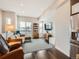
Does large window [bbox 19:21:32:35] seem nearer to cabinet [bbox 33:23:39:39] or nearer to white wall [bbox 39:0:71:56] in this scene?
cabinet [bbox 33:23:39:39]

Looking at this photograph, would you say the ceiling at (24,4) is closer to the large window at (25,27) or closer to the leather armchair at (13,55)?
the leather armchair at (13,55)

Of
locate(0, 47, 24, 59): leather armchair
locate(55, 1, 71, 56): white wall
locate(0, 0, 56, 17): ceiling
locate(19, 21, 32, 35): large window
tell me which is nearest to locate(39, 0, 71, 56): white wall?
locate(55, 1, 71, 56): white wall

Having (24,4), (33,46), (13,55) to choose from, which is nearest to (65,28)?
(13,55)

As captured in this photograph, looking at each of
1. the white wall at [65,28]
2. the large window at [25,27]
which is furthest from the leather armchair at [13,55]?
the large window at [25,27]

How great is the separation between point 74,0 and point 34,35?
31.2 ft

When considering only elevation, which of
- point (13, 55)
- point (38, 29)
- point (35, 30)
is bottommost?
point (13, 55)

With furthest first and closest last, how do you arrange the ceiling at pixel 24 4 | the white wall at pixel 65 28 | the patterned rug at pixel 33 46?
1. the ceiling at pixel 24 4
2. the patterned rug at pixel 33 46
3. the white wall at pixel 65 28

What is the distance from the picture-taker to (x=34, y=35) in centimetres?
1227

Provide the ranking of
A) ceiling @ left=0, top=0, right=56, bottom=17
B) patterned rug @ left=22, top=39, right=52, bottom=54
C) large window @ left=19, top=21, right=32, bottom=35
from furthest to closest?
large window @ left=19, top=21, right=32, bottom=35, ceiling @ left=0, top=0, right=56, bottom=17, patterned rug @ left=22, top=39, right=52, bottom=54

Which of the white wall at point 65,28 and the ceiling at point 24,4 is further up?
the ceiling at point 24,4

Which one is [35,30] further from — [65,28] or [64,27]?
[65,28]

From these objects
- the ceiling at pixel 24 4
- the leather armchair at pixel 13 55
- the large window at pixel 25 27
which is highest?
the ceiling at pixel 24 4

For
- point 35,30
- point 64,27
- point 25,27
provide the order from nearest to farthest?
point 64,27
point 25,27
point 35,30

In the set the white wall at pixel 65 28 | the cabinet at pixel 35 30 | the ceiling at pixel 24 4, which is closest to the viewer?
the white wall at pixel 65 28
